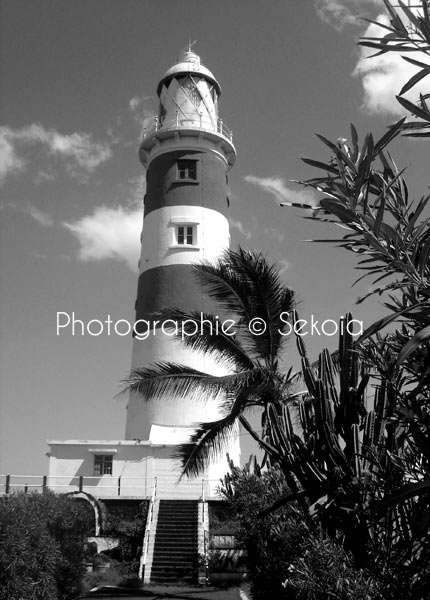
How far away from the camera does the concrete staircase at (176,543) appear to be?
1758 centimetres

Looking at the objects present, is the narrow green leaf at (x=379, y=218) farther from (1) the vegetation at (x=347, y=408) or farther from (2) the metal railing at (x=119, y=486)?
(2) the metal railing at (x=119, y=486)

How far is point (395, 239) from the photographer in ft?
14.7

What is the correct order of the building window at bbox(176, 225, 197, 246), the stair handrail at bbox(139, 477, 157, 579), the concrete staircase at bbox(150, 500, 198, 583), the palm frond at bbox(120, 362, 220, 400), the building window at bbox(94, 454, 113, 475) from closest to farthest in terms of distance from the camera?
the palm frond at bbox(120, 362, 220, 400) → the concrete staircase at bbox(150, 500, 198, 583) → the stair handrail at bbox(139, 477, 157, 579) → the building window at bbox(94, 454, 113, 475) → the building window at bbox(176, 225, 197, 246)

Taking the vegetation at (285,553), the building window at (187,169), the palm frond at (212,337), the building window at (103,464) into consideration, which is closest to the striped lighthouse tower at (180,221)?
the building window at (187,169)

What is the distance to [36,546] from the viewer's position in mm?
11336

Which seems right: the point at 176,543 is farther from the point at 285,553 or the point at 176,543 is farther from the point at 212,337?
the point at 285,553

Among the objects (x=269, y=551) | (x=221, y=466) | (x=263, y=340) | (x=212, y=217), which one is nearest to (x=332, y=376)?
(x=269, y=551)

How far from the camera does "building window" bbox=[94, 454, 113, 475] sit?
2390cm

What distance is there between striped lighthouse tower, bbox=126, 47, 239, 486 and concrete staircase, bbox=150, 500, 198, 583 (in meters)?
2.96

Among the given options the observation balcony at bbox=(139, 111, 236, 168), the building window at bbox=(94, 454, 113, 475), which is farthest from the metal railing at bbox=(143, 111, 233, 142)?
the building window at bbox=(94, 454, 113, 475)

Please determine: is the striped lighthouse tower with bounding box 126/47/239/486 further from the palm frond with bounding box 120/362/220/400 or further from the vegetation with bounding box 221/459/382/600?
the vegetation with bounding box 221/459/382/600

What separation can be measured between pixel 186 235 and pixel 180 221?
576 mm

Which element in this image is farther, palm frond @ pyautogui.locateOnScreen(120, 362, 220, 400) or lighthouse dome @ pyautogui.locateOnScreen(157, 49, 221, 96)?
lighthouse dome @ pyautogui.locateOnScreen(157, 49, 221, 96)

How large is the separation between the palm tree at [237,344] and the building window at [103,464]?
1023cm
